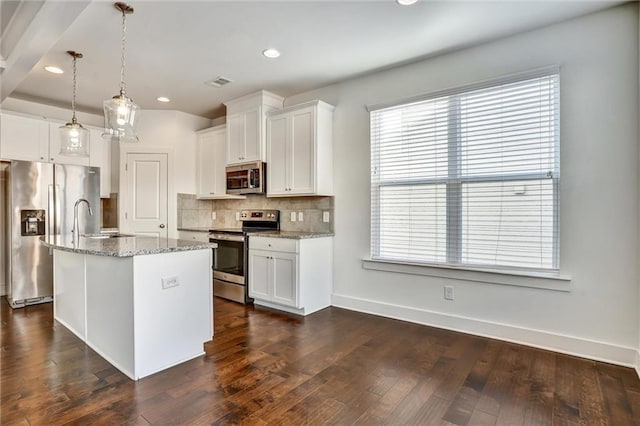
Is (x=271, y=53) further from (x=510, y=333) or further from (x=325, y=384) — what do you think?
(x=510, y=333)

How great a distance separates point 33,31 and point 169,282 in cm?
212

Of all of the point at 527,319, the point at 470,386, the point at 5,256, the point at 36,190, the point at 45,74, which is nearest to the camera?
the point at 470,386

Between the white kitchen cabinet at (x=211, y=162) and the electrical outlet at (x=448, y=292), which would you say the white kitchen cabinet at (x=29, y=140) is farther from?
the electrical outlet at (x=448, y=292)

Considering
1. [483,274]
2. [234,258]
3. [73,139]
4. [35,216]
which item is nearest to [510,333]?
[483,274]

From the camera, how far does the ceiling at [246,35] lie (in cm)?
247

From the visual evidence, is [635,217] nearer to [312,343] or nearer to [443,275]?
[443,275]

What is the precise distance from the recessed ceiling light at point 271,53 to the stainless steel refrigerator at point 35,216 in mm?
2973

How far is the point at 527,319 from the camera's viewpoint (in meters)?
2.83

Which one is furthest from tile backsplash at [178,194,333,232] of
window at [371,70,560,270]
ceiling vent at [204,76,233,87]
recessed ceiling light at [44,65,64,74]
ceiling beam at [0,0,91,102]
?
ceiling beam at [0,0,91,102]

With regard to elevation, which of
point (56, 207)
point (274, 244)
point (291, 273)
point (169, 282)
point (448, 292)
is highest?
point (56, 207)

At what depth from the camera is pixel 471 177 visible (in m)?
3.10

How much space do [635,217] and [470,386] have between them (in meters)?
1.71

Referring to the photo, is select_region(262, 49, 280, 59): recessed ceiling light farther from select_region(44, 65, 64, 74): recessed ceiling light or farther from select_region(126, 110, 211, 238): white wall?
select_region(126, 110, 211, 238): white wall

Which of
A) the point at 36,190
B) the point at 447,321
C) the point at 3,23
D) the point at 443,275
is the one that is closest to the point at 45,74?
the point at 3,23
